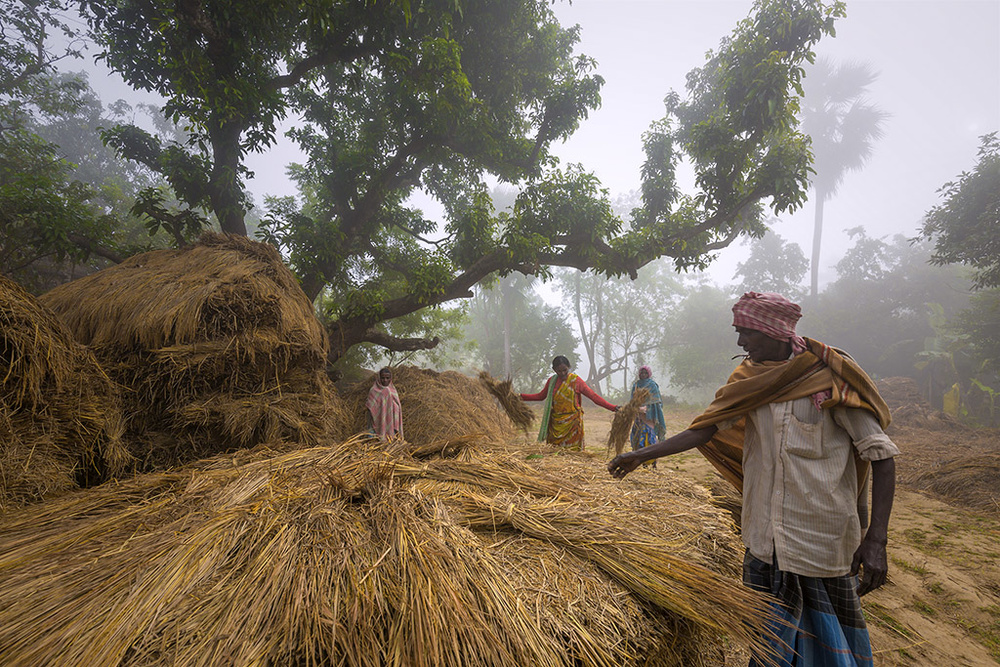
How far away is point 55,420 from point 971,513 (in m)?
9.64

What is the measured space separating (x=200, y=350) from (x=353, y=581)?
271cm

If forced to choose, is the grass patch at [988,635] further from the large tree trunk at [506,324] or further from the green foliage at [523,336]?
the large tree trunk at [506,324]

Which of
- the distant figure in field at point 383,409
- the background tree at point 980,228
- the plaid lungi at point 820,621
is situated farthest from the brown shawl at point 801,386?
the background tree at point 980,228

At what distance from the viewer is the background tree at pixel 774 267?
2903 cm

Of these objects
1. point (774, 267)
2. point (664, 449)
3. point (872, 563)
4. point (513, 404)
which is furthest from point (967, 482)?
point (774, 267)

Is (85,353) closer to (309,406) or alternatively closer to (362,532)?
(309,406)

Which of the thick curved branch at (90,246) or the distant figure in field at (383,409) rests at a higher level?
the thick curved branch at (90,246)

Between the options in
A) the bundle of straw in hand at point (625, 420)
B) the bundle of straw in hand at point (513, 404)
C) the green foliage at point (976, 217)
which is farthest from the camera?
the green foliage at point (976, 217)

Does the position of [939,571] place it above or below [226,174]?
below

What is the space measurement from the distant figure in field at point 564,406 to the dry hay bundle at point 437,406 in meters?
1.25

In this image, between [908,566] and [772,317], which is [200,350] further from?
[908,566]

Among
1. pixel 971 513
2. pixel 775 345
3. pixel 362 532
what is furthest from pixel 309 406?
pixel 971 513

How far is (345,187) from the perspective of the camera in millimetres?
7316

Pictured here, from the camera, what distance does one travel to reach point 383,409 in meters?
5.57
